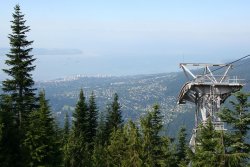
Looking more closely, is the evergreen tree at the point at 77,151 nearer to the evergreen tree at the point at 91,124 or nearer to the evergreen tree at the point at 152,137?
the evergreen tree at the point at 91,124

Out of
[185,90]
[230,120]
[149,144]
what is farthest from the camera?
[185,90]

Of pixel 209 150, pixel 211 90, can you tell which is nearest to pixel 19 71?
pixel 211 90

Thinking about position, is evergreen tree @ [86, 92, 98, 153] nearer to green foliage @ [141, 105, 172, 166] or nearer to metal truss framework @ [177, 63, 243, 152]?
metal truss framework @ [177, 63, 243, 152]

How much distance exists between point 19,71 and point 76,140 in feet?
62.3

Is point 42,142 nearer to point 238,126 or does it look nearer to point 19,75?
point 19,75

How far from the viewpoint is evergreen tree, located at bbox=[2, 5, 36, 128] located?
38844 millimetres

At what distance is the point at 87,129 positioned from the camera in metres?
70.9

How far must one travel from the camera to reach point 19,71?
38.8 metres

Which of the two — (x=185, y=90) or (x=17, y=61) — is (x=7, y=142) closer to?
(x=17, y=61)

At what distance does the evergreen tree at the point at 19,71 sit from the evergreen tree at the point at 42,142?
278 inches

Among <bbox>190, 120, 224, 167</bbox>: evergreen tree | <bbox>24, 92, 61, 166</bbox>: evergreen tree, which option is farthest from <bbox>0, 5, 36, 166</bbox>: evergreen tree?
<bbox>190, 120, 224, 167</bbox>: evergreen tree

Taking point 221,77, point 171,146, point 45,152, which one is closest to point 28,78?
point 45,152

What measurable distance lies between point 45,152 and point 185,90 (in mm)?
16068

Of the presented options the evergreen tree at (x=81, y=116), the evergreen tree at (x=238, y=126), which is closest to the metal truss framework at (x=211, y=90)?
the evergreen tree at (x=238, y=126)
